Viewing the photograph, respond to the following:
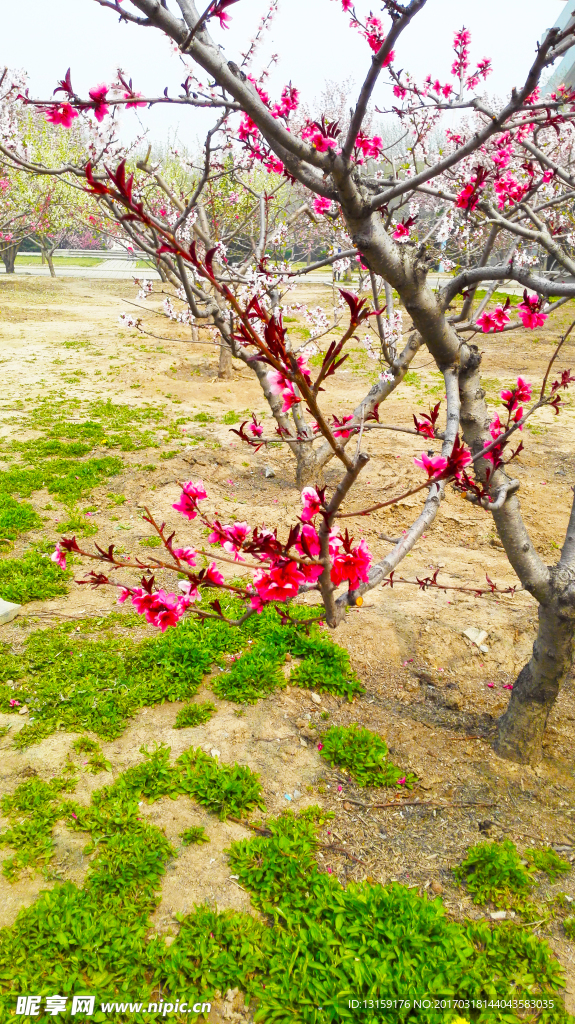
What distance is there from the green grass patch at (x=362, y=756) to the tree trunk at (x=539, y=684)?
552mm

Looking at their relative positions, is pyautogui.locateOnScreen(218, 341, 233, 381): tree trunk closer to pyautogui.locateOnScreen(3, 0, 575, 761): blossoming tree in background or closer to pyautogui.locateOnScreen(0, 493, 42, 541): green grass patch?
pyautogui.locateOnScreen(0, 493, 42, 541): green grass patch

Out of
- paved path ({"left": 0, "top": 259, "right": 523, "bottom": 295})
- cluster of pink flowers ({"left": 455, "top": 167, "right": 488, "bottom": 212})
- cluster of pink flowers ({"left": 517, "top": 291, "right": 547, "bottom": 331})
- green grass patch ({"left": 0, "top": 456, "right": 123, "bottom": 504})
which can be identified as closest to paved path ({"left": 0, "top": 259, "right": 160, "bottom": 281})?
paved path ({"left": 0, "top": 259, "right": 523, "bottom": 295})

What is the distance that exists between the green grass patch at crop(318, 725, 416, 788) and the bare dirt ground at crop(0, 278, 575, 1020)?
0.19ft

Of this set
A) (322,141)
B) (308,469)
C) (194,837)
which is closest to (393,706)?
(194,837)

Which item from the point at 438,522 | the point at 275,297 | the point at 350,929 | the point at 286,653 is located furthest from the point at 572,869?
the point at 275,297

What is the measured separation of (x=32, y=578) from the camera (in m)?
4.57

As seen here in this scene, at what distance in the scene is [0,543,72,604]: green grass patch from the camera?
4405 mm

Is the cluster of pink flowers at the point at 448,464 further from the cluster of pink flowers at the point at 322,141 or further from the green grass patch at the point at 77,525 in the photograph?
the green grass patch at the point at 77,525

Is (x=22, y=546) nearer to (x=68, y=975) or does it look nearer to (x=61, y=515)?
(x=61, y=515)

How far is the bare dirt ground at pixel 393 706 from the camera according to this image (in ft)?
8.42

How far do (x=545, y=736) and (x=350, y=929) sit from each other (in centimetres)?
152

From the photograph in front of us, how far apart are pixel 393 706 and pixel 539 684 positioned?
87 cm

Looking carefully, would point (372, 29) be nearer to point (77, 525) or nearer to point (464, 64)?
point (464, 64)

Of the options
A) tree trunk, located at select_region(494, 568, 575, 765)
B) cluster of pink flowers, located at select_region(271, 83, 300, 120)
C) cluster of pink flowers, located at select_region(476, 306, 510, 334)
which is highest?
cluster of pink flowers, located at select_region(271, 83, 300, 120)
